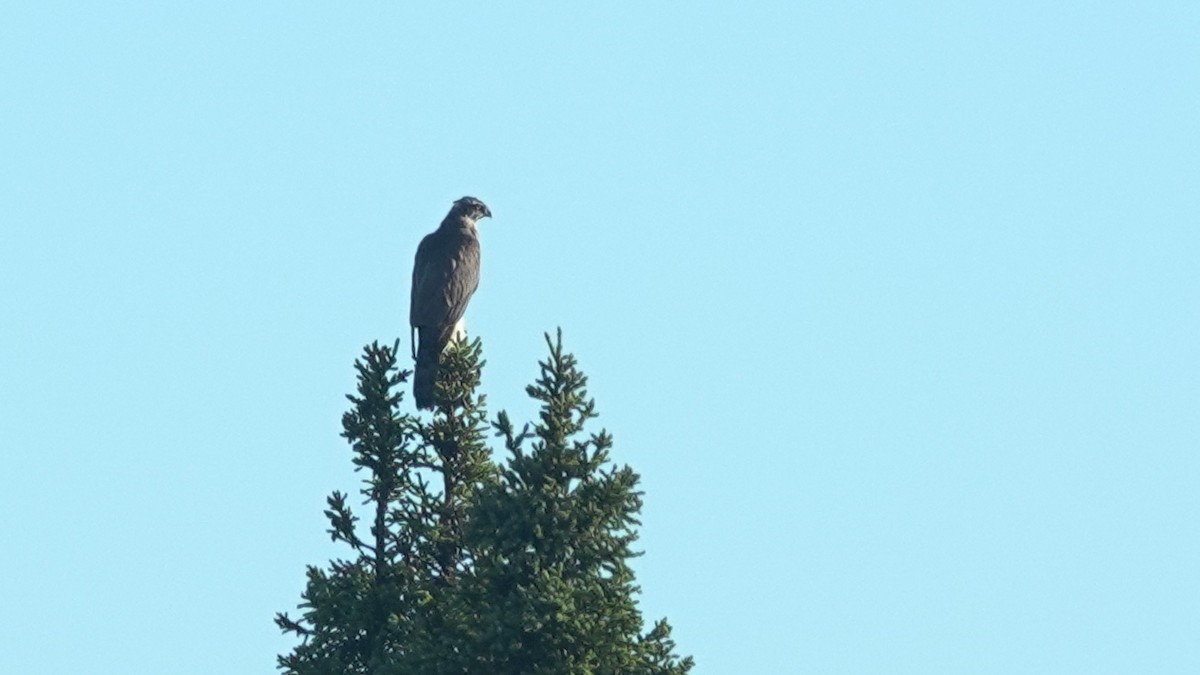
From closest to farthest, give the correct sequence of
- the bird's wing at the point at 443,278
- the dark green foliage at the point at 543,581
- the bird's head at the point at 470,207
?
the dark green foliage at the point at 543,581, the bird's wing at the point at 443,278, the bird's head at the point at 470,207

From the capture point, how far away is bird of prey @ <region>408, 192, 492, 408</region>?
1084 inches

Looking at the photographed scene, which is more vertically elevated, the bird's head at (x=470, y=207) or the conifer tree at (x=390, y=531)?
the bird's head at (x=470, y=207)

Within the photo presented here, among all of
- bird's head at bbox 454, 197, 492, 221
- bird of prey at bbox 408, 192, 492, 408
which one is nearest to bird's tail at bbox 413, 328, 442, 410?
bird of prey at bbox 408, 192, 492, 408

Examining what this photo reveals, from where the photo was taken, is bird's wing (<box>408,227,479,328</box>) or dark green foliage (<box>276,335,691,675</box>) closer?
dark green foliage (<box>276,335,691,675</box>)

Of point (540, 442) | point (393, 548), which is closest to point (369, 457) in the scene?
point (393, 548)

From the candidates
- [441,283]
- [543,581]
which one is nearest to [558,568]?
[543,581]

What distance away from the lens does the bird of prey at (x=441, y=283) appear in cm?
2753

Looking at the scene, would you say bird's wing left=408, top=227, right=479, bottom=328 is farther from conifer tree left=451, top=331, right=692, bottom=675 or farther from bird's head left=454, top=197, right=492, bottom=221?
conifer tree left=451, top=331, right=692, bottom=675

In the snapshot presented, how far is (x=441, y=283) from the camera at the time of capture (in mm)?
30984

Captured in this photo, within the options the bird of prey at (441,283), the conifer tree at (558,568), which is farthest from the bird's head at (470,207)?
the conifer tree at (558,568)

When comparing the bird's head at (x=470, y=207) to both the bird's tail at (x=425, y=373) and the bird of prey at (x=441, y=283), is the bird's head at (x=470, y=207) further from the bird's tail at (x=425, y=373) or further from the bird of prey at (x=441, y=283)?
the bird's tail at (x=425, y=373)

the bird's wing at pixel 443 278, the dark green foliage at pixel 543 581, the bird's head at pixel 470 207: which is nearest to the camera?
the dark green foliage at pixel 543 581

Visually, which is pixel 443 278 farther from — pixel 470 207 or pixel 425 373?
pixel 425 373

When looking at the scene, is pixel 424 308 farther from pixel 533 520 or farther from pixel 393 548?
pixel 533 520
